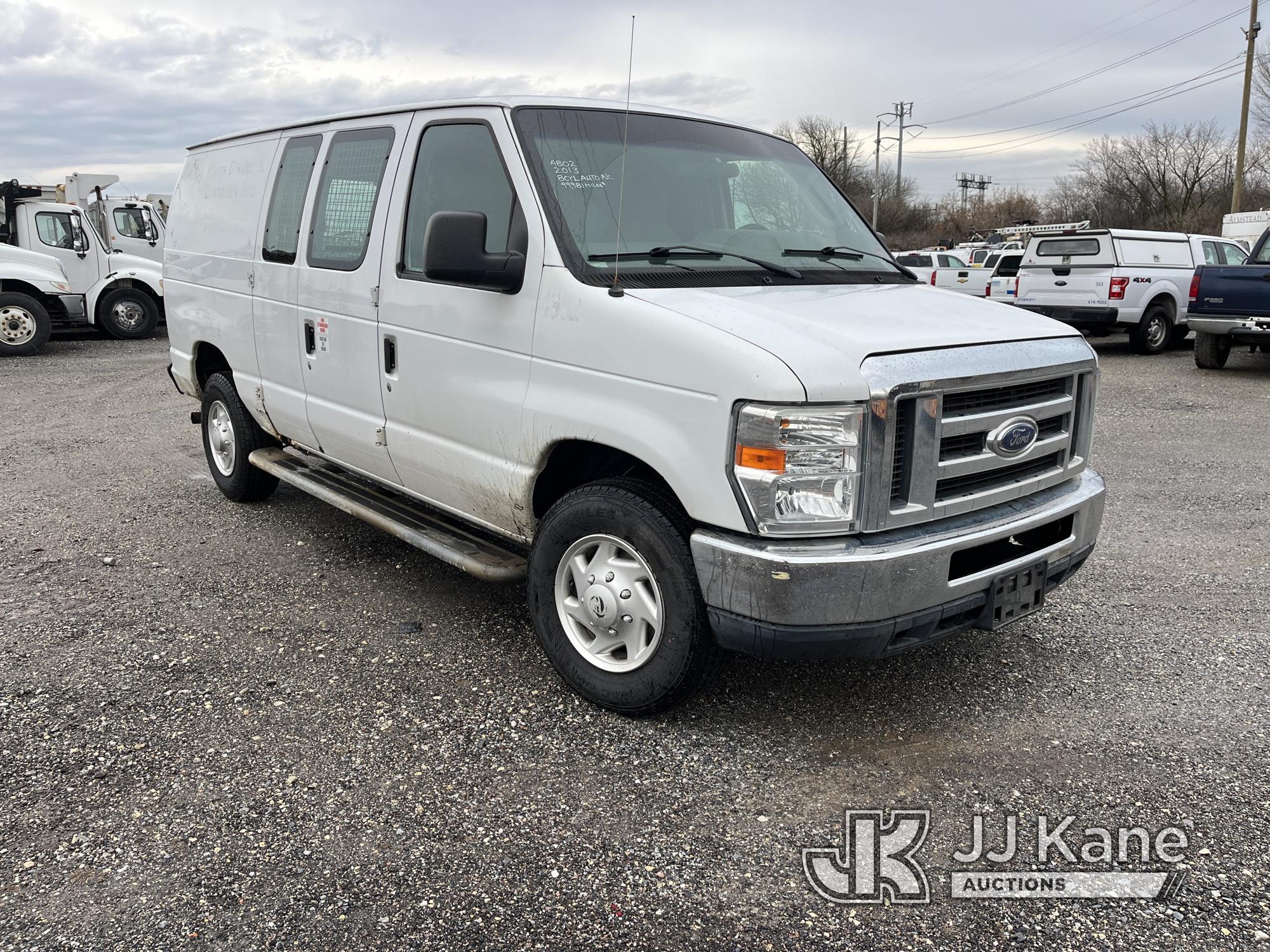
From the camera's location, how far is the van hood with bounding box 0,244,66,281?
15539 millimetres

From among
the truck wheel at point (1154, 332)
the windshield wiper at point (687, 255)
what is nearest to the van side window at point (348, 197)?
the windshield wiper at point (687, 255)

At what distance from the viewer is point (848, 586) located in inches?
116

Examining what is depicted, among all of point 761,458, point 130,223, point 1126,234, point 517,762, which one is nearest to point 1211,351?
point 1126,234

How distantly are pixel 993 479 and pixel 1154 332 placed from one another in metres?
14.2

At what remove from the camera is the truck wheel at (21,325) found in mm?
15188

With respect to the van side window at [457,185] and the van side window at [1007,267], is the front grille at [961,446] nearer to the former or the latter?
the van side window at [457,185]

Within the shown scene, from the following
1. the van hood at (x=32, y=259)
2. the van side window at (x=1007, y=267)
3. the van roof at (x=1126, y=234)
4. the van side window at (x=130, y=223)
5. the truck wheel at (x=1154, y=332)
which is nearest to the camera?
the van roof at (x=1126, y=234)

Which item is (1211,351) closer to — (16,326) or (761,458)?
(761,458)

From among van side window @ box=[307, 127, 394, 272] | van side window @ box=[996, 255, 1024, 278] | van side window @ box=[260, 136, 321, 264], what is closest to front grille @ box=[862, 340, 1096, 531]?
van side window @ box=[307, 127, 394, 272]

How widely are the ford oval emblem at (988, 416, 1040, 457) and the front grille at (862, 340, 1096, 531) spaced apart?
0.01 meters

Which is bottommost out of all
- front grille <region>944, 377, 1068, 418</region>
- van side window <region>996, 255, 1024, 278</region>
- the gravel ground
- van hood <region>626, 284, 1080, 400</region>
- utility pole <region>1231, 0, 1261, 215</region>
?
the gravel ground

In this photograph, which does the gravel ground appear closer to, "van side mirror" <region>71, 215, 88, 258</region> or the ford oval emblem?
the ford oval emblem

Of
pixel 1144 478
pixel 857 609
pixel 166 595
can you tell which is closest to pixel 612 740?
pixel 857 609

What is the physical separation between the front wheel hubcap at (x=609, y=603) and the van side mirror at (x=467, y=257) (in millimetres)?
998
